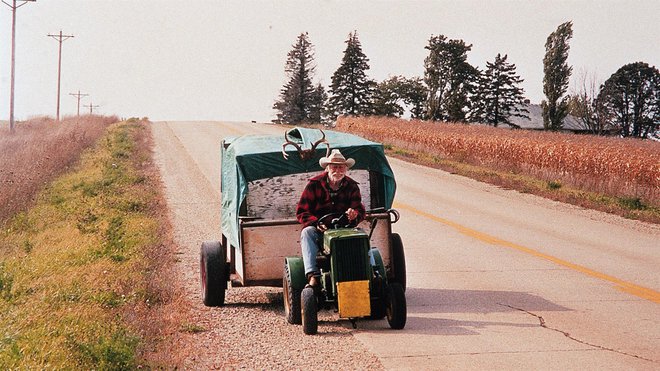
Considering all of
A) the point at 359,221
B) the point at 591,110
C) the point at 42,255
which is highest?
the point at 591,110

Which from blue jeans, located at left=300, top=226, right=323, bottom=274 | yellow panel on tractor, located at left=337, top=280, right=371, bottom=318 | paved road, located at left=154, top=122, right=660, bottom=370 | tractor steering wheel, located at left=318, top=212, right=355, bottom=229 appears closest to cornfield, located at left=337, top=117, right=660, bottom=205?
→ paved road, located at left=154, top=122, right=660, bottom=370

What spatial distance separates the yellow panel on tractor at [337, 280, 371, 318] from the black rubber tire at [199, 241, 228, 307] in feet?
7.62

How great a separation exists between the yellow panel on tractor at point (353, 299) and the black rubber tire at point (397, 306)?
35 centimetres

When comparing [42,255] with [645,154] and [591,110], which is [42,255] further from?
[591,110]

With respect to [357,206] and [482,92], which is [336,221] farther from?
[482,92]

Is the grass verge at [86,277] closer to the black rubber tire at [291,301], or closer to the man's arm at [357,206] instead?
the black rubber tire at [291,301]

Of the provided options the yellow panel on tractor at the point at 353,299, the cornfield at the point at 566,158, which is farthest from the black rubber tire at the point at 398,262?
the cornfield at the point at 566,158

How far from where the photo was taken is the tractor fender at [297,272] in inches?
376

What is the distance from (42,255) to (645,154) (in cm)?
1833

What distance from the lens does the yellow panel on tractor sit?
8961mm

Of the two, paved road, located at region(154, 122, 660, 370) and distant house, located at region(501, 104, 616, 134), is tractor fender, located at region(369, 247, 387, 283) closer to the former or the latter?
paved road, located at region(154, 122, 660, 370)

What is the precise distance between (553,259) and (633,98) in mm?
78959

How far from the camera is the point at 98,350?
7.85 m

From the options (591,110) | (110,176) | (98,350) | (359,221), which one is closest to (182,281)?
(359,221)
